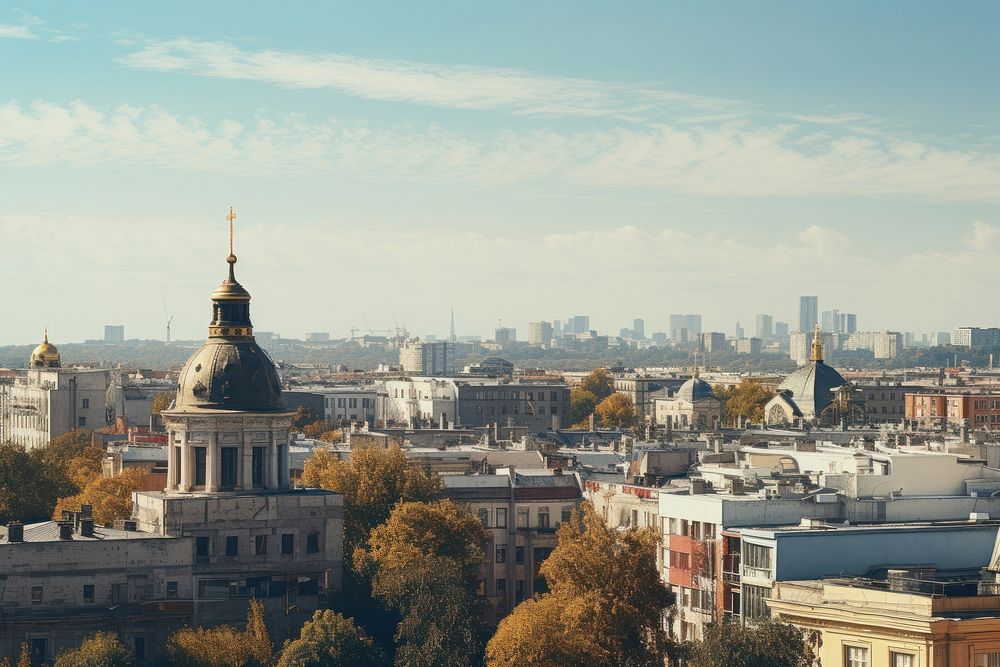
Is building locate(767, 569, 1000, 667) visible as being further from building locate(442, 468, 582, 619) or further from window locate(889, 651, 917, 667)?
building locate(442, 468, 582, 619)

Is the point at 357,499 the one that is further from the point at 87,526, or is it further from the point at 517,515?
the point at 87,526

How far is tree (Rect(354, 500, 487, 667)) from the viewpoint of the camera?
99.3 meters

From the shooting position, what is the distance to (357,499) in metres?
122

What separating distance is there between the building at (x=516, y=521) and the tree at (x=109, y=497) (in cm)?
1798

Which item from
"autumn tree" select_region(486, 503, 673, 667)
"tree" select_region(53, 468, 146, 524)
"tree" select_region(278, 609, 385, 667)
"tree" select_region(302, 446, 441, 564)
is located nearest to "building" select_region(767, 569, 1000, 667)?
"autumn tree" select_region(486, 503, 673, 667)

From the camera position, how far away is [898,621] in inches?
2970

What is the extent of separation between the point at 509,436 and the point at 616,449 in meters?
24.2

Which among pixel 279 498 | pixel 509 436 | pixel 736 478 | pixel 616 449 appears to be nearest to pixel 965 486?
pixel 736 478

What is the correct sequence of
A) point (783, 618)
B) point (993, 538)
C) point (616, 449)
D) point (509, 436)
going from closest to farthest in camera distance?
point (783, 618) → point (993, 538) → point (616, 449) → point (509, 436)

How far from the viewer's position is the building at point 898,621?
245 feet

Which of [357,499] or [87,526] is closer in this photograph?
[87,526]

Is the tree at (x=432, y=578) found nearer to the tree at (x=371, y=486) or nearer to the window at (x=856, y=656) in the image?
the tree at (x=371, y=486)

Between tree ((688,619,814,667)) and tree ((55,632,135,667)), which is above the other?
tree ((688,619,814,667))

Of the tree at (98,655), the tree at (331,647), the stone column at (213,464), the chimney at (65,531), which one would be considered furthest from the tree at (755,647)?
the stone column at (213,464)
